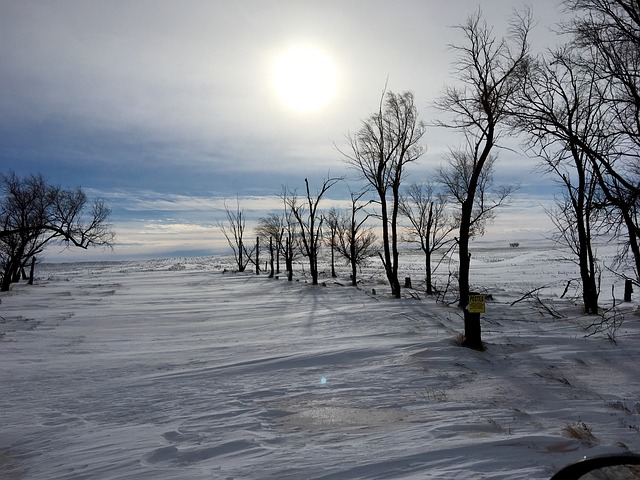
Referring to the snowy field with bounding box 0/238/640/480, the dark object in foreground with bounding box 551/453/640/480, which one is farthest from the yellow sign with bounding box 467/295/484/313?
the dark object in foreground with bounding box 551/453/640/480

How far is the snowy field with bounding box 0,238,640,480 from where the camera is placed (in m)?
3.49

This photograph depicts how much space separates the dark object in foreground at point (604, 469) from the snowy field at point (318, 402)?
1.38 ft

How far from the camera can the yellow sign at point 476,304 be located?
7.15m

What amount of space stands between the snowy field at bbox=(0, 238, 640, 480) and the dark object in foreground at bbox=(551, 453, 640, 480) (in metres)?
0.42

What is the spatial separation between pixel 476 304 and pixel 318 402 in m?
3.49

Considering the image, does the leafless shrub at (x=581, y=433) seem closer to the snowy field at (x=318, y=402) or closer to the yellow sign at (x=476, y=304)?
the snowy field at (x=318, y=402)

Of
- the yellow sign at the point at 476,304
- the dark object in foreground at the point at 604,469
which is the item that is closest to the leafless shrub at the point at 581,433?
the dark object in foreground at the point at 604,469

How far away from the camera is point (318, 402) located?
5.09 meters

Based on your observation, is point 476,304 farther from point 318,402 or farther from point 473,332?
point 318,402

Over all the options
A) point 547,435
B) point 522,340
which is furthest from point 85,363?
point 522,340

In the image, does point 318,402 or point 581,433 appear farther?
point 318,402

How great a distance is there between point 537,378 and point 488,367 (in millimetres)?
741

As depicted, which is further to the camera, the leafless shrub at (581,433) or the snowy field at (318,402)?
the leafless shrub at (581,433)

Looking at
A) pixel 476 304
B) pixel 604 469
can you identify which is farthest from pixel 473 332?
pixel 604 469
